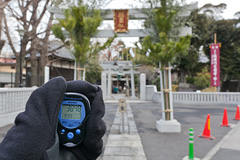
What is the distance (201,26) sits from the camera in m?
18.7

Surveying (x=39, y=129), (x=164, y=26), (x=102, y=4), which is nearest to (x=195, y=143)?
(x=164, y=26)

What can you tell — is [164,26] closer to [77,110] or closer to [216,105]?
[77,110]

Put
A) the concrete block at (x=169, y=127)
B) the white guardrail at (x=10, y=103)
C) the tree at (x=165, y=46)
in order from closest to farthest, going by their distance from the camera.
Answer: the tree at (x=165, y=46)
the concrete block at (x=169, y=127)
the white guardrail at (x=10, y=103)

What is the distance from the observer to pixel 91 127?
50.6 inches

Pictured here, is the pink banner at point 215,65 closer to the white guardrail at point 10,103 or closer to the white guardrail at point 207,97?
the white guardrail at point 207,97

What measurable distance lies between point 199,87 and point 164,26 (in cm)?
1644

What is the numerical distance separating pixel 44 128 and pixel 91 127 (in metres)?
0.36

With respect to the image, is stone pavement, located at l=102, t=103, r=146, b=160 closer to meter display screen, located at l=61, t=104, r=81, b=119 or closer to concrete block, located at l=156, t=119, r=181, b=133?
concrete block, located at l=156, t=119, r=181, b=133

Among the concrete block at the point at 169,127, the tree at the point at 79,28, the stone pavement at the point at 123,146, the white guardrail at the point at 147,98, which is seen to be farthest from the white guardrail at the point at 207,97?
the tree at the point at 79,28

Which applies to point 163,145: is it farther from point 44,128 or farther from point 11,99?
point 11,99

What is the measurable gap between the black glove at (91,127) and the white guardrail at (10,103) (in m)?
5.81

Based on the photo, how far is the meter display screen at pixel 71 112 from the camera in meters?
1.32

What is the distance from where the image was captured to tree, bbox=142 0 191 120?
5.16 m

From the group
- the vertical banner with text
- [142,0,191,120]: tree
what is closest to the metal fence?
the vertical banner with text
